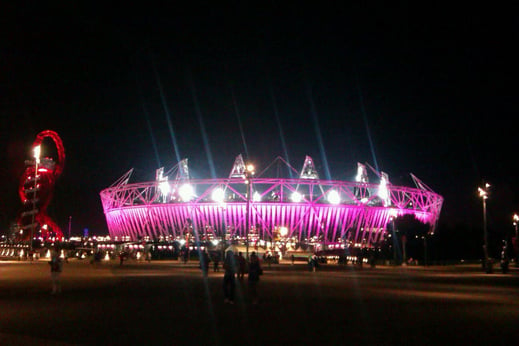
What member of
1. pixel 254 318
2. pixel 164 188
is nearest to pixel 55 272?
pixel 254 318


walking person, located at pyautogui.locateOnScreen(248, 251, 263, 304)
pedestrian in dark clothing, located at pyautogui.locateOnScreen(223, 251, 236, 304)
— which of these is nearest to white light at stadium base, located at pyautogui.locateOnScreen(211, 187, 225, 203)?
pedestrian in dark clothing, located at pyautogui.locateOnScreen(223, 251, 236, 304)

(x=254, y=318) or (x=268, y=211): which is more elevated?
(x=268, y=211)

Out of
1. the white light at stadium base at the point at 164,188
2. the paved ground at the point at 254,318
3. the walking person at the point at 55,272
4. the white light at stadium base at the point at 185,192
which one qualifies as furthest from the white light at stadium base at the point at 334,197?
the walking person at the point at 55,272

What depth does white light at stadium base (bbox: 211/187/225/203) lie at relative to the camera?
92.1 m

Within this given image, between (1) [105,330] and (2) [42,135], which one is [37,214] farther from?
(1) [105,330]

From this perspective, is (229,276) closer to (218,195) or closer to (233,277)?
(233,277)

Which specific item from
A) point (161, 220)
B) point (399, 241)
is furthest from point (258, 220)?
point (399, 241)

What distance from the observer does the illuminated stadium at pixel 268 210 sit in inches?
3622

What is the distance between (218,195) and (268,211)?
335 inches

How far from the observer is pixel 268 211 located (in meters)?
93.1

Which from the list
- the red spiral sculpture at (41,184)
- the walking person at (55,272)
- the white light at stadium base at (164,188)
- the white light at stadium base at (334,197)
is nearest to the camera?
the walking person at (55,272)

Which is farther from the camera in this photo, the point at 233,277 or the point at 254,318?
the point at 233,277

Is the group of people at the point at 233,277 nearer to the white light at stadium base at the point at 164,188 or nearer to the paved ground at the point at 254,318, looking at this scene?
the paved ground at the point at 254,318

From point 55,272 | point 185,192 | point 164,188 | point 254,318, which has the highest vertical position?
point 164,188
